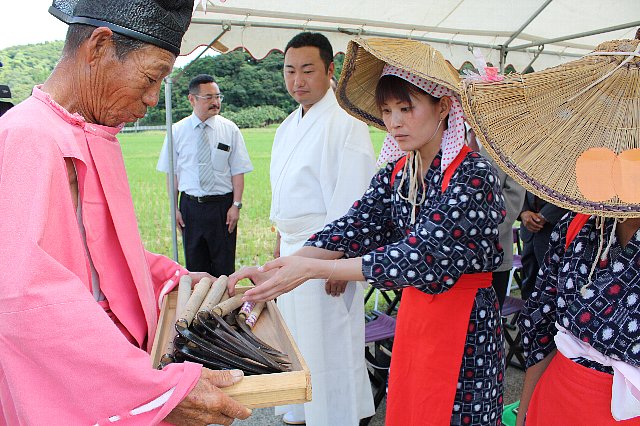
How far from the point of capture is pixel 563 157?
119 centimetres

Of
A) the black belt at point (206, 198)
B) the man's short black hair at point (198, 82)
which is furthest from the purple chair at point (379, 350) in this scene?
the man's short black hair at point (198, 82)

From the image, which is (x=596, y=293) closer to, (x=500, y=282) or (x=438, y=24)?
(x=500, y=282)

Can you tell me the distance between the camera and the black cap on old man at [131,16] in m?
1.07

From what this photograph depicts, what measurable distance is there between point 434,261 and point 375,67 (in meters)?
0.89

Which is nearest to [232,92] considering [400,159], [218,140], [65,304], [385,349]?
[218,140]

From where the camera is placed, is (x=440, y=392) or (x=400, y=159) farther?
(x=400, y=159)

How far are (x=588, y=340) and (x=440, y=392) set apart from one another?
0.56 metres

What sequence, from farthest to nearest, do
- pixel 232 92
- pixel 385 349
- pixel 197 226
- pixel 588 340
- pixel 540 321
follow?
1. pixel 232 92
2. pixel 197 226
3. pixel 385 349
4. pixel 540 321
5. pixel 588 340

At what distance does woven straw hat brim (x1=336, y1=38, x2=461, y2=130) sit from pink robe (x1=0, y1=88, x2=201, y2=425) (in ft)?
3.40

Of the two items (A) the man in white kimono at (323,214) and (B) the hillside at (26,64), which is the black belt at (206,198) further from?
(B) the hillside at (26,64)

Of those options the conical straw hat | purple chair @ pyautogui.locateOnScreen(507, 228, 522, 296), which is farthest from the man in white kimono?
purple chair @ pyautogui.locateOnScreen(507, 228, 522, 296)

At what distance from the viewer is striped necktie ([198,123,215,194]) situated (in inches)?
201

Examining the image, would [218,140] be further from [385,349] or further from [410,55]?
[410,55]

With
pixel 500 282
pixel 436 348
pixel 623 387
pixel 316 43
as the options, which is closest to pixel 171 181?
pixel 316 43
